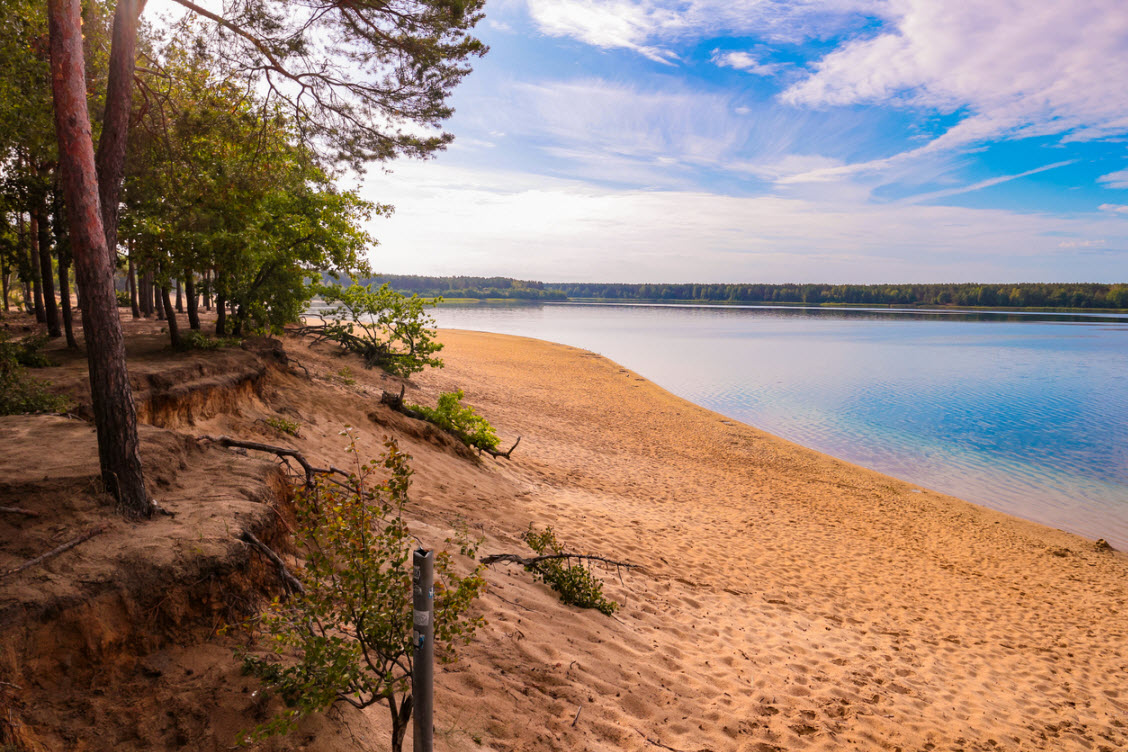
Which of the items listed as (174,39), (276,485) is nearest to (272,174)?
(174,39)

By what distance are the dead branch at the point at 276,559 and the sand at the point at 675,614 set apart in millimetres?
213

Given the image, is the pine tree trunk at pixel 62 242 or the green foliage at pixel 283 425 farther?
the pine tree trunk at pixel 62 242

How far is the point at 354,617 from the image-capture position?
126 inches

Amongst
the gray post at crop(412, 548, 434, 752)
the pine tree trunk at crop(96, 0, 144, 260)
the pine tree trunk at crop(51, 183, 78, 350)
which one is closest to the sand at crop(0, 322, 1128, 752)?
the gray post at crop(412, 548, 434, 752)

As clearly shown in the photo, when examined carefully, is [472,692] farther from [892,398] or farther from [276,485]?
[892,398]

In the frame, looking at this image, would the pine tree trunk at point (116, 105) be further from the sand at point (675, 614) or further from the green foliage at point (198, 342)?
the green foliage at point (198, 342)

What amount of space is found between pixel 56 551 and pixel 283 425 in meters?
5.25

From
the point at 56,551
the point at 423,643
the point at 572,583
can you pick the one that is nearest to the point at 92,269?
the point at 56,551

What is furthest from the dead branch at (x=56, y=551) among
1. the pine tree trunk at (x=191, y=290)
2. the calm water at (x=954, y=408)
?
the calm water at (x=954, y=408)

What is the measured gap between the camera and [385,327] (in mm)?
17062

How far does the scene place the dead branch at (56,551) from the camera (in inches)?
137

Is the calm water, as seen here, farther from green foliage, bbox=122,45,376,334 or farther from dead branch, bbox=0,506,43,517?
dead branch, bbox=0,506,43,517

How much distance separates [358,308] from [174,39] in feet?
31.2

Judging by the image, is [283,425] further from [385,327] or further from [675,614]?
[385,327]
